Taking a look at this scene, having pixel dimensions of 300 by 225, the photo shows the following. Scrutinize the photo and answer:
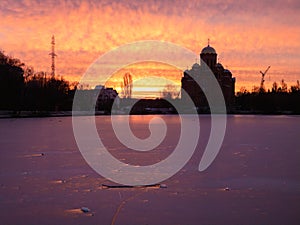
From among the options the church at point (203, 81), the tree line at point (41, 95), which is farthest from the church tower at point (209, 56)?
the tree line at point (41, 95)

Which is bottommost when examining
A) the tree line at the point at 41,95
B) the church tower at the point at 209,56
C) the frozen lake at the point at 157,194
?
the frozen lake at the point at 157,194

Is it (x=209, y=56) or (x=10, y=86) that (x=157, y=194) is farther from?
(x=209, y=56)

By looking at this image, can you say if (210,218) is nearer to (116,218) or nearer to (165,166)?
(116,218)

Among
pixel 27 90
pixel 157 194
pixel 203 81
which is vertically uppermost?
pixel 203 81

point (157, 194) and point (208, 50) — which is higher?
point (208, 50)

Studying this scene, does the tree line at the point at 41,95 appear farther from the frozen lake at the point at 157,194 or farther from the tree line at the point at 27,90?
the frozen lake at the point at 157,194

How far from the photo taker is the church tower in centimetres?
10453

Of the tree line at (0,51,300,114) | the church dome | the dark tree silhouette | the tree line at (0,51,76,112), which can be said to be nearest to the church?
the church dome

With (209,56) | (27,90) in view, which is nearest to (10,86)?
(27,90)

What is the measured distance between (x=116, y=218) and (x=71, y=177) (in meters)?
3.79

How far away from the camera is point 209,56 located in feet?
343

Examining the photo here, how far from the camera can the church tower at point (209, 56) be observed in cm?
10453

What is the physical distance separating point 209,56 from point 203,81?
623 cm

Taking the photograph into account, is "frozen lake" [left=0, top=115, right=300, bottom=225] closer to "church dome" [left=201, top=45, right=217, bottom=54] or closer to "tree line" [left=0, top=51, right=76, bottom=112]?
"tree line" [left=0, top=51, right=76, bottom=112]
